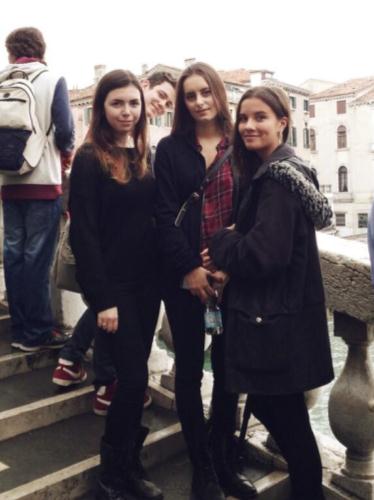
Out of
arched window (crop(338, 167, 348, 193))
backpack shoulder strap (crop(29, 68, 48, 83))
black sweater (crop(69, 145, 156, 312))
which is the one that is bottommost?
arched window (crop(338, 167, 348, 193))

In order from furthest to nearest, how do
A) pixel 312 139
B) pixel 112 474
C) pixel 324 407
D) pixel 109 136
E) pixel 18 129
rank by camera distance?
pixel 312 139
pixel 324 407
pixel 18 129
pixel 109 136
pixel 112 474

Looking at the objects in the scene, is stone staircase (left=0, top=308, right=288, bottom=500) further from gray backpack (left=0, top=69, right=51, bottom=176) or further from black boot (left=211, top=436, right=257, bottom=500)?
gray backpack (left=0, top=69, right=51, bottom=176)

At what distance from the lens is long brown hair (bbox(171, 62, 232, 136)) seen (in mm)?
2475

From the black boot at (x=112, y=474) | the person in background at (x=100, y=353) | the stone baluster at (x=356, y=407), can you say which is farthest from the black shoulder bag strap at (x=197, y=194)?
the black boot at (x=112, y=474)

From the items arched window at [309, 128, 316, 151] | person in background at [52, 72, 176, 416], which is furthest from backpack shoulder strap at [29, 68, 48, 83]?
arched window at [309, 128, 316, 151]

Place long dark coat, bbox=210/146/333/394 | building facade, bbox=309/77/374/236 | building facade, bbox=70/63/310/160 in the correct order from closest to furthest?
long dark coat, bbox=210/146/333/394 → building facade, bbox=70/63/310/160 → building facade, bbox=309/77/374/236

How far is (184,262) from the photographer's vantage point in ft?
7.89

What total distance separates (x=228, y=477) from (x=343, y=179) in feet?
158

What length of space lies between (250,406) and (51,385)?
132cm

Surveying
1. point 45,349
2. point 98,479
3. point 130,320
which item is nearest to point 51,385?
point 45,349

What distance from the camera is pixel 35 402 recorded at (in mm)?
3082

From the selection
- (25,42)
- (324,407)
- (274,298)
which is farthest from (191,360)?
(324,407)

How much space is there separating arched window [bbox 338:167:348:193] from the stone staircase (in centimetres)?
4707

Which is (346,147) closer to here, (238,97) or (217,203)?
(238,97)
